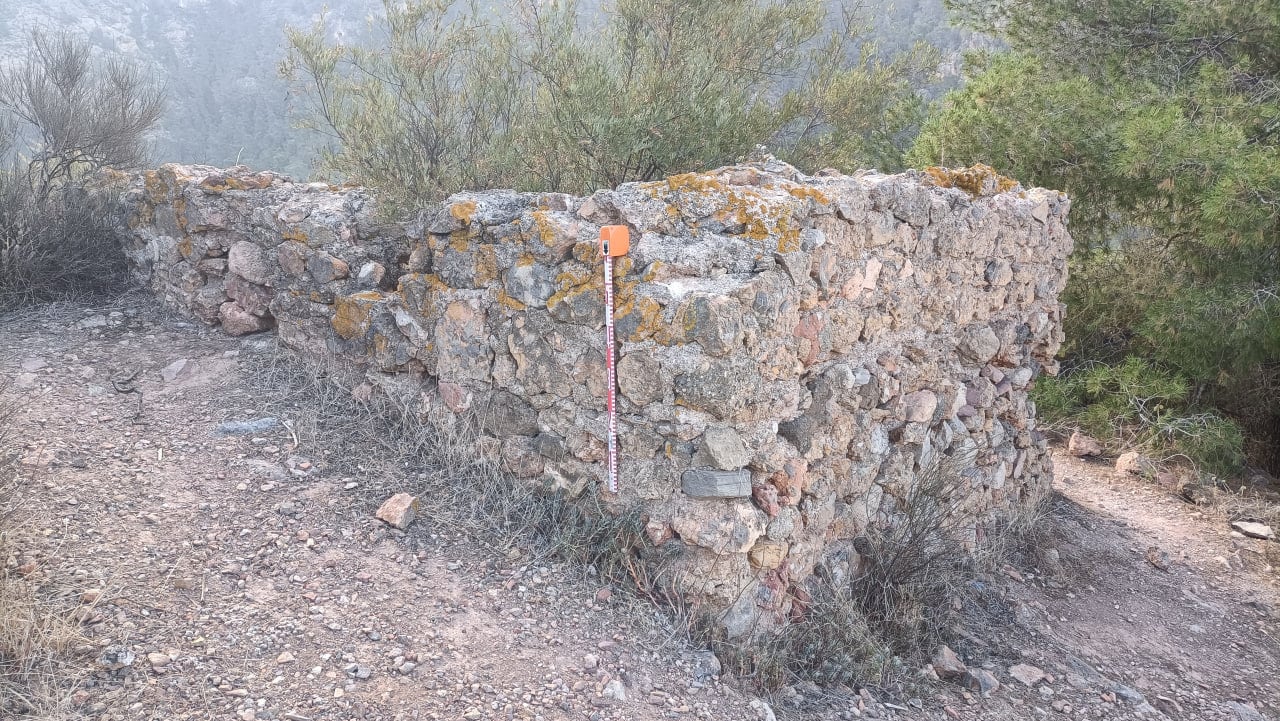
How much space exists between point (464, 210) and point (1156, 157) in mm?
5049

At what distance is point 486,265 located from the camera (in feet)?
11.5

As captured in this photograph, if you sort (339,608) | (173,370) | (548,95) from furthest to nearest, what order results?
(548,95) → (173,370) → (339,608)

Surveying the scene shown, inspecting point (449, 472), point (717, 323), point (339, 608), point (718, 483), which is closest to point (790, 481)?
point (718, 483)

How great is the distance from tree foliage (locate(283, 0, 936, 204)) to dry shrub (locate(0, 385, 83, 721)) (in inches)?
107

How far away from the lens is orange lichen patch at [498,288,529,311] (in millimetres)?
3404

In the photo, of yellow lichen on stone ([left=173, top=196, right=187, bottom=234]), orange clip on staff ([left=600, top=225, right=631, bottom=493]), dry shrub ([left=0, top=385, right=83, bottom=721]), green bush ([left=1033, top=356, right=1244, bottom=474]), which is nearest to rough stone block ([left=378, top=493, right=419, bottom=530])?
orange clip on staff ([left=600, top=225, right=631, bottom=493])

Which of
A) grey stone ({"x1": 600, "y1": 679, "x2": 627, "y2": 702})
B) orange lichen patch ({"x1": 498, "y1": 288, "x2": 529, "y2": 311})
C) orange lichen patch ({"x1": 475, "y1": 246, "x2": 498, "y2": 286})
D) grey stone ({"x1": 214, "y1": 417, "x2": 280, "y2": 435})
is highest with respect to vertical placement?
orange lichen patch ({"x1": 475, "y1": 246, "x2": 498, "y2": 286})

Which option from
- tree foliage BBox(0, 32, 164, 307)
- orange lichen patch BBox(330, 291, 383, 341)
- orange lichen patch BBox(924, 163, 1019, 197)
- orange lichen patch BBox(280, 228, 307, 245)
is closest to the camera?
orange lichen patch BBox(330, 291, 383, 341)

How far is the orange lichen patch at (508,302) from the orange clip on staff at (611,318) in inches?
17.9

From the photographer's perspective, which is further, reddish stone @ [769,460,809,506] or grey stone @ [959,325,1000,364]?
grey stone @ [959,325,1000,364]

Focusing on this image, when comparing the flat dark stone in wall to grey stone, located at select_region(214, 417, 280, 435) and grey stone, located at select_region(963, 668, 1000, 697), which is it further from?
grey stone, located at select_region(214, 417, 280, 435)

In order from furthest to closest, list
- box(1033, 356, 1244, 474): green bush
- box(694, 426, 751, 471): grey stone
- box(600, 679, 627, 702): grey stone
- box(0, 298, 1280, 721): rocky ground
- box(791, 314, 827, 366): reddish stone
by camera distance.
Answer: box(1033, 356, 1244, 474): green bush
box(791, 314, 827, 366): reddish stone
box(694, 426, 751, 471): grey stone
box(600, 679, 627, 702): grey stone
box(0, 298, 1280, 721): rocky ground

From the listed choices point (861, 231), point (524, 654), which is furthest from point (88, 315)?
point (861, 231)

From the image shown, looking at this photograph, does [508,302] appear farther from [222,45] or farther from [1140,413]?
[222,45]
